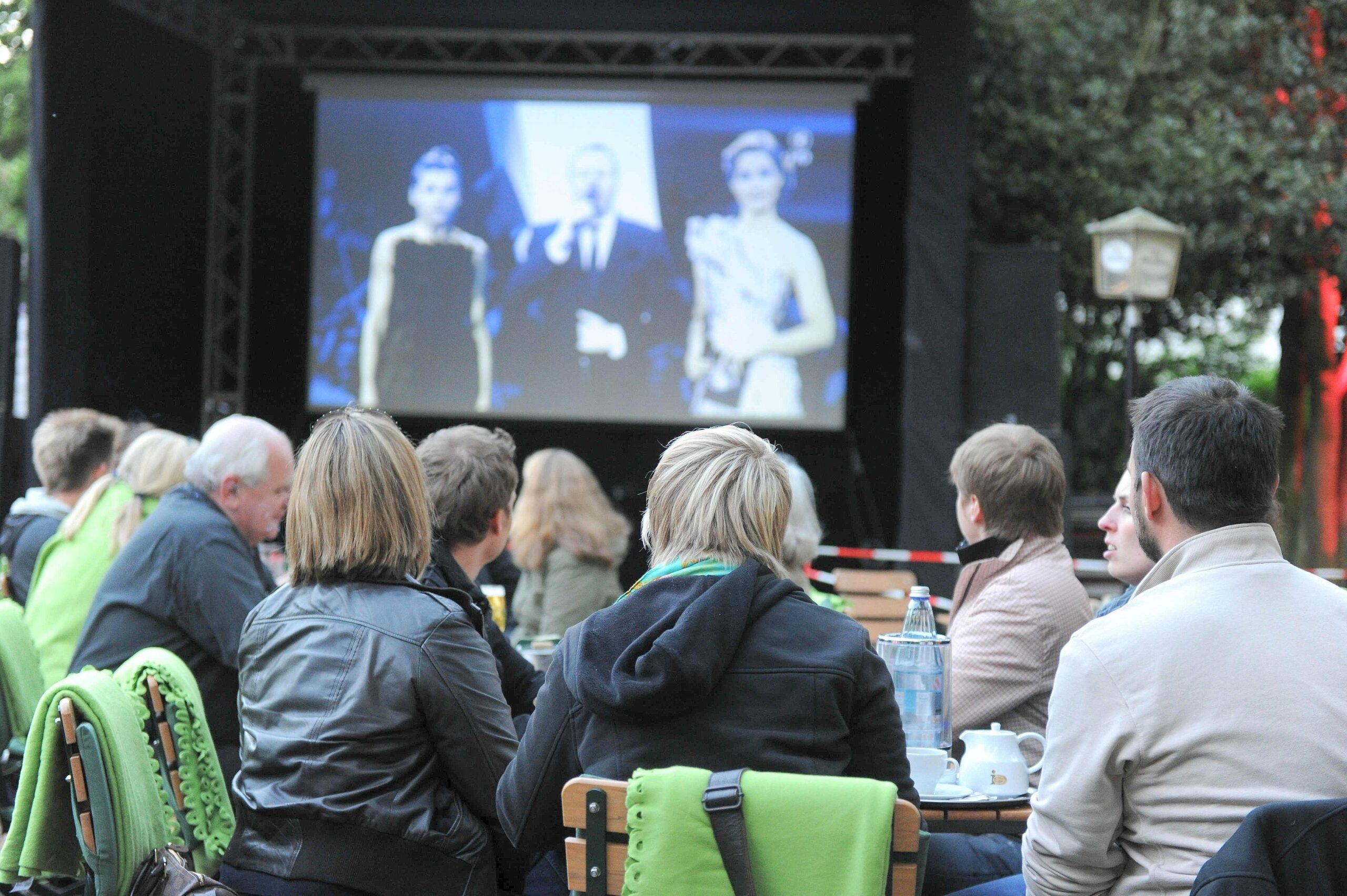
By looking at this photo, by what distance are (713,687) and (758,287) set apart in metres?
7.05

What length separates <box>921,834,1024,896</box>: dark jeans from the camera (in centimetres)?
266

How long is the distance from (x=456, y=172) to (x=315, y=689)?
7.13m

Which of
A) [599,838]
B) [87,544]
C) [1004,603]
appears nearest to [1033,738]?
[1004,603]

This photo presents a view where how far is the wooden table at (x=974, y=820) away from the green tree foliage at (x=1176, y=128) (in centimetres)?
783

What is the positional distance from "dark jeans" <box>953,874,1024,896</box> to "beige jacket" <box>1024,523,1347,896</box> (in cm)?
60

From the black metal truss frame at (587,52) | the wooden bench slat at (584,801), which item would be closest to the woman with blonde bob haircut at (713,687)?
the wooden bench slat at (584,801)

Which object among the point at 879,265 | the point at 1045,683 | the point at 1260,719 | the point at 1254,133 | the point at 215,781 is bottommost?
the point at 215,781

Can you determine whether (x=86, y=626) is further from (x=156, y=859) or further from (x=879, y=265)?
(x=879, y=265)

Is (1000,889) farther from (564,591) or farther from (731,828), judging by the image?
(564,591)

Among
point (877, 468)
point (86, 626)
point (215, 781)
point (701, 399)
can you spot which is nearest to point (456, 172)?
point (701, 399)

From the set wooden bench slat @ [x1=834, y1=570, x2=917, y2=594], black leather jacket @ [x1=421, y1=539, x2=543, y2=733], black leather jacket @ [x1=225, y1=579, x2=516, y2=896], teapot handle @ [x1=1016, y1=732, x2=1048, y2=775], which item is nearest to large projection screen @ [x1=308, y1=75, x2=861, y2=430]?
Answer: wooden bench slat @ [x1=834, y1=570, x2=917, y2=594]

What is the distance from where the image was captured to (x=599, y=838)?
1.80 metres

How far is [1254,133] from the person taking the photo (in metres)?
9.76

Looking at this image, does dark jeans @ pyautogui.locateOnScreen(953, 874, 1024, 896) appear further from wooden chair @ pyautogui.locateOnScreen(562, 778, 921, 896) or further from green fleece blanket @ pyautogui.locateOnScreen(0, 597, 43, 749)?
green fleece blanket @ pyautogui.locateOnScreen(0, 597, 43, 749)
